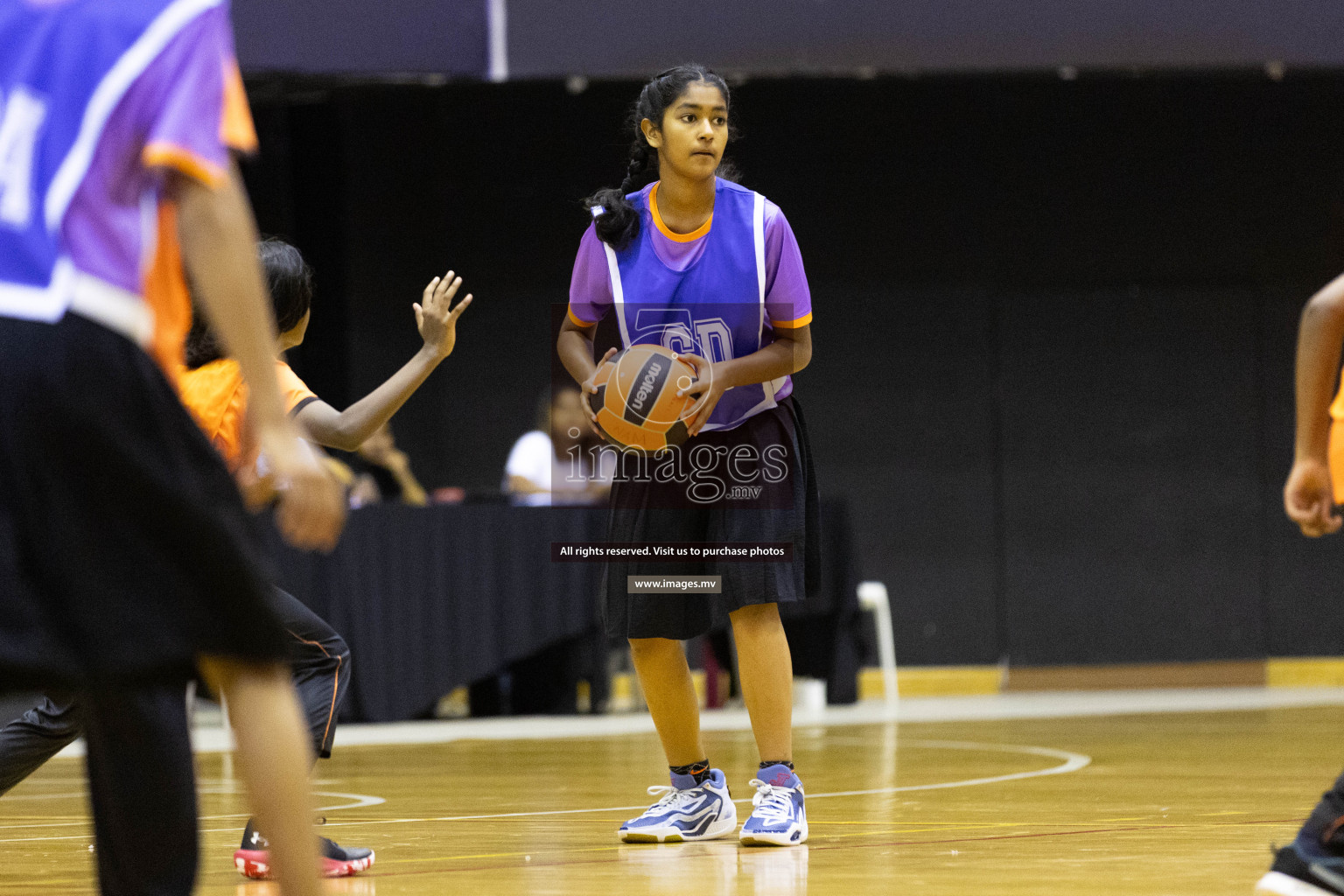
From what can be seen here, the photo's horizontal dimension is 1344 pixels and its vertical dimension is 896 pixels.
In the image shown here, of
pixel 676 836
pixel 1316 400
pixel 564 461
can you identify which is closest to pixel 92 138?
pixel 1316 400

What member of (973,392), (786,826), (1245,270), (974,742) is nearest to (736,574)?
(786,826)

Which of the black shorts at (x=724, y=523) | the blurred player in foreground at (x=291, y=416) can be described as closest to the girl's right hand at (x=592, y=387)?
the black shorts at (x=724, y=523)

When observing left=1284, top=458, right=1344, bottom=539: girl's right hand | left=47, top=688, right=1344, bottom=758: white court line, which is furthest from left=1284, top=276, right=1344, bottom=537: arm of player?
left=47, top=688, right=1344, bottom=758: white court line

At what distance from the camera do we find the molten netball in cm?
336

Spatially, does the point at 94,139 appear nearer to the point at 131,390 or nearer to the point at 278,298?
the point at 131,390

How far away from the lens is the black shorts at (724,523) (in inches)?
128

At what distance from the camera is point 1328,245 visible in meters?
9.91

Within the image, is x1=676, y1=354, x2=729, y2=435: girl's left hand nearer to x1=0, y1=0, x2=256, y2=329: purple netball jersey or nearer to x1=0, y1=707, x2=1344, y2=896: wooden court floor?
x1=0, y1=707, x2=1344, y2=896: wooden court floor

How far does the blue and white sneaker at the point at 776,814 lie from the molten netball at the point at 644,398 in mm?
724

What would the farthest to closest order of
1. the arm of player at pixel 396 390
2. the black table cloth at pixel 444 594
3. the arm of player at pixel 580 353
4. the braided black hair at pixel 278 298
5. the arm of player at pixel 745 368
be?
1. the black table cloth at pixel 444 594
2. the arm of player at pixel 580 353
3. the arm of player at pixel 745 368
4. the braided black hair at pixel 278 298
5. the arm of player at pixel 396 390

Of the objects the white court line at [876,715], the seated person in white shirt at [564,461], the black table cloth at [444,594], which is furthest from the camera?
the seated person in white shirt at [564,461]

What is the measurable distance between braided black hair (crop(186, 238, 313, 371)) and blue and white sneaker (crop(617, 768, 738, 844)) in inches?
49.3

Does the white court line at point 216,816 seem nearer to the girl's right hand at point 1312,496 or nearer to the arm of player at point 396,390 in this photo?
the arm of player at point 396,390

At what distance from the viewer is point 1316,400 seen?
6.94ft
